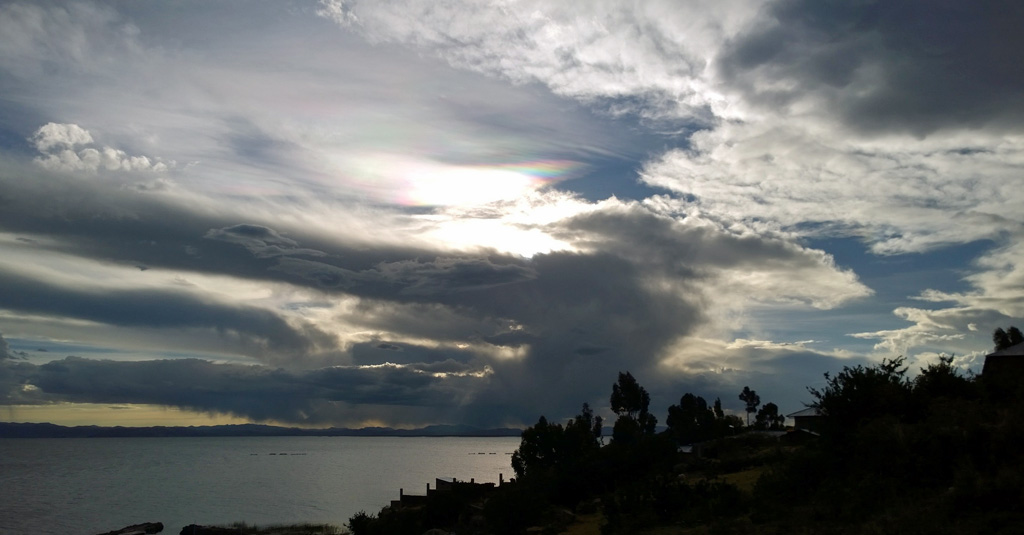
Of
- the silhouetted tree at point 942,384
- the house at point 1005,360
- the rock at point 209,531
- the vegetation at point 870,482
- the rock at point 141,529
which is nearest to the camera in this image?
the vegetation at point 870,482

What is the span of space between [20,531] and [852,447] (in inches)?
3642

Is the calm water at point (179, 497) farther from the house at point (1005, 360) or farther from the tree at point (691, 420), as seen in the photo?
the house at point (1005, 360)

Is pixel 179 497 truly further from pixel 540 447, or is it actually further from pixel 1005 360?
pixel 1005 360

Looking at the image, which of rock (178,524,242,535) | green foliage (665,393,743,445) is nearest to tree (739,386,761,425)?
green foliage (665,393,743,445)

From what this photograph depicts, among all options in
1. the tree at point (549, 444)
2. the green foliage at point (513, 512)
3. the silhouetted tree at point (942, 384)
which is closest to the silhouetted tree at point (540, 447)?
the tree at point (549, 444)

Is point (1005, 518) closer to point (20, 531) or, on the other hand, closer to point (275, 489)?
point (20, 531)

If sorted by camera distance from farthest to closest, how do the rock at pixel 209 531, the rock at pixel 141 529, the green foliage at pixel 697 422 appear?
the green foliage at pixel 697 422 < the rock at pixel 141 529 < the rock at pixel 209 531

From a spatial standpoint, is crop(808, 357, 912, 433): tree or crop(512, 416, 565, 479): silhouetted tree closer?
crop(808, 357, 912, 433): tree

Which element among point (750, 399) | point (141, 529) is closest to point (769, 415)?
point (750, 399)

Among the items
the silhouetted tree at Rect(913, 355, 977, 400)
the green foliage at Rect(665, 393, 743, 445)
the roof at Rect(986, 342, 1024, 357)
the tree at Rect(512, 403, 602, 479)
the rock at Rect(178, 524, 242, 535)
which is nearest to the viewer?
the silhouetted tree at Rect(913, 355, 977, 400)

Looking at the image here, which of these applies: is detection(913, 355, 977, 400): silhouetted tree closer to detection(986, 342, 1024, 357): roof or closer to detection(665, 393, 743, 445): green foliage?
detection(986, 342, 1024, 357): roof

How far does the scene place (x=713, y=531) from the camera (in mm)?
20953

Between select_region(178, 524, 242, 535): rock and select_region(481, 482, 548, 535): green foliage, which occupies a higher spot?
select_region(481, 482, 548, 535): green foliage

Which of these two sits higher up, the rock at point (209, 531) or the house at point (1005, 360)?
the house at point (1005, 360)
